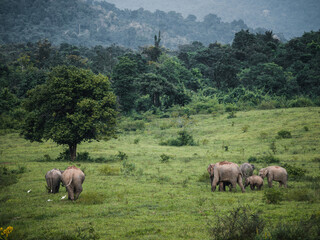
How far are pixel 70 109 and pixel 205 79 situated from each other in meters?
63.2

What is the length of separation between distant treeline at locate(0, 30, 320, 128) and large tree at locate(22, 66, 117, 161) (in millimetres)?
28901

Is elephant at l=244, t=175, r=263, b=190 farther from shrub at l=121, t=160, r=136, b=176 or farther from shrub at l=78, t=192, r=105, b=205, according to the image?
shrub at l=121, t=160, r=136, b=176

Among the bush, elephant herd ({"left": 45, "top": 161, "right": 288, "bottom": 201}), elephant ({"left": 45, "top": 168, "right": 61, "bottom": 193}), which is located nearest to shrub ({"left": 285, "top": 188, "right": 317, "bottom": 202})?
elephant herd ({"left": 45, "top": 161, "right": 288, "bottom": 201})

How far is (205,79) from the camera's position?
87.3 m

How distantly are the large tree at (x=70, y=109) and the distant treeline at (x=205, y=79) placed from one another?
28.9 metres

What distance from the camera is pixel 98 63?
90000 mm

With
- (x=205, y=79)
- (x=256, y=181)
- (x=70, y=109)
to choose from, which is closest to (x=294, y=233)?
(x=256, y=181)

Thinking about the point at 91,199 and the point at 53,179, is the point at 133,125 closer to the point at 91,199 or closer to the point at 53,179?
the point at 53,179

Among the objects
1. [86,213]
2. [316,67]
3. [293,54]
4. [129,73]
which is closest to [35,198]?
[86,213]

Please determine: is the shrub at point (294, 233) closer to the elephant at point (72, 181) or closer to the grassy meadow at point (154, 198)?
the grassy meadow at point (154, 198)

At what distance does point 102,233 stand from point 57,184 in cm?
705

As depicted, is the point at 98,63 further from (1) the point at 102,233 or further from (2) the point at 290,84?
(1) the point at 102,233

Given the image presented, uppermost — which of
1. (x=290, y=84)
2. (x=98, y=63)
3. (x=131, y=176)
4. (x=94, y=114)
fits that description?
(x=98, y=63)

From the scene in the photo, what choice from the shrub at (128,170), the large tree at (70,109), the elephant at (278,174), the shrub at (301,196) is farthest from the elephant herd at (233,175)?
the large tree at (70,109)
